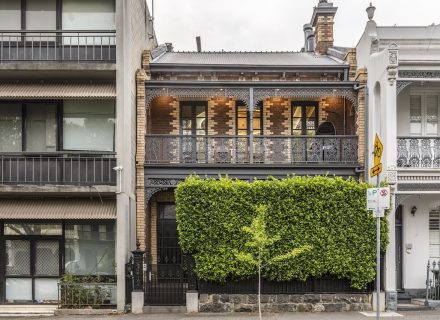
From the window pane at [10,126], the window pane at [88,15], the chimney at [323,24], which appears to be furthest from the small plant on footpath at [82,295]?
the chimney at [323,24]

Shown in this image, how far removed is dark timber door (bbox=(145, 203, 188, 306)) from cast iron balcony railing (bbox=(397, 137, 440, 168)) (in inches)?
288

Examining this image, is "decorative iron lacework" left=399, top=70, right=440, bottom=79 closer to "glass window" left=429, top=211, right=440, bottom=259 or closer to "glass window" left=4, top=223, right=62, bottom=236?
"glass window" left=429, top=211, right=440, bottom=259

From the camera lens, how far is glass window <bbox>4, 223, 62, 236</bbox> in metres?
15.5

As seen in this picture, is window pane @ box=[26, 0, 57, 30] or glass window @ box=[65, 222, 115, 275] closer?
glass window @ box=[65, 222, 115, 275]

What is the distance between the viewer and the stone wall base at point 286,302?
13.9 m

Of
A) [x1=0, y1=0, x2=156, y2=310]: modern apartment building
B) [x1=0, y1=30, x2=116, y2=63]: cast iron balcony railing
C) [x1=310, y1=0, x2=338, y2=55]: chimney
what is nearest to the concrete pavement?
[x1=0, y1=0, x2=156, y2=310]: modern apartment building

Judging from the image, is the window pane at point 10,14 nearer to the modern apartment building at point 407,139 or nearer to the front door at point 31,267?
the front door at point 31,267

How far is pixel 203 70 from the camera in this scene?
17.5 metres

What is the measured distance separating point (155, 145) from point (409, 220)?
847cm

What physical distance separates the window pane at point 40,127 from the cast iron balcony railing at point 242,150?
2.96 meters

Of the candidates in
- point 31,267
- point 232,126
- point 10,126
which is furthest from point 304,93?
point 31,267

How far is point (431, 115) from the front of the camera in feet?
53.8

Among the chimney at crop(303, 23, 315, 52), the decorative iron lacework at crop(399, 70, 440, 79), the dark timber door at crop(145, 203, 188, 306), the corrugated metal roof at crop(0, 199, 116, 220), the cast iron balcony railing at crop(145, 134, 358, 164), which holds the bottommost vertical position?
the dark timber door at crop(145, 203, 188, 306)

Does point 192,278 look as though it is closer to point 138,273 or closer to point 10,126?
point 138,273
